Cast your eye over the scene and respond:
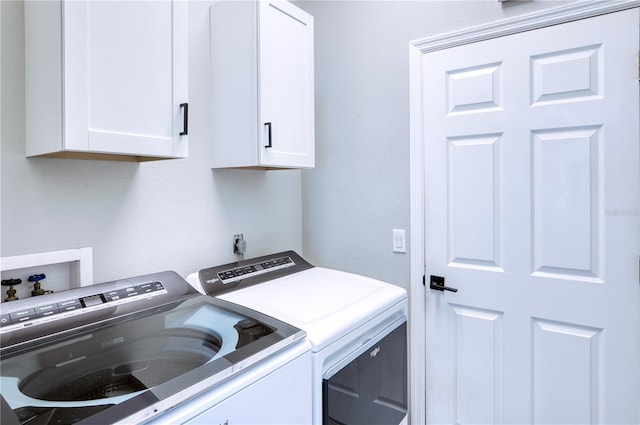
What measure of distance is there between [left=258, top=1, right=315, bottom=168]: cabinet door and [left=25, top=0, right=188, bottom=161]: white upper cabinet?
15.3 inches

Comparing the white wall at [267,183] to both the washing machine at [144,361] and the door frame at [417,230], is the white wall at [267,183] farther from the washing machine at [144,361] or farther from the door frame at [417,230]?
the washing machine at [144,361]

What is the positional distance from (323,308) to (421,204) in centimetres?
85

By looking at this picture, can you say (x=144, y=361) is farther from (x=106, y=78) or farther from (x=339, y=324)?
(x=106, y=78)

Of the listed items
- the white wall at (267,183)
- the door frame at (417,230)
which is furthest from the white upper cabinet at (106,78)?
the door frame at (417,230)

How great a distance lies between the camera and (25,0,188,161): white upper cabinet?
3.22 feet

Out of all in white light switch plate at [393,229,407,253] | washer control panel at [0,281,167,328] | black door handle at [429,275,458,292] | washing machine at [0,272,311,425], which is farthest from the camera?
white light switch plate at [393,229,407,253]

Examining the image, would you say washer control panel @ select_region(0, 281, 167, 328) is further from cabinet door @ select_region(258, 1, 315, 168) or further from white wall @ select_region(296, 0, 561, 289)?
white wall @ select_region(296, 0, 561, 289)


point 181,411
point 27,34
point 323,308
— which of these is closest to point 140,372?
point 181,411

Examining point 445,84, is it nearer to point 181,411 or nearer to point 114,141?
point 114,141

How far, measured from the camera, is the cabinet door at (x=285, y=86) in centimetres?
155

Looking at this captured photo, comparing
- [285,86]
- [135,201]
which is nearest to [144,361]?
[135,201]

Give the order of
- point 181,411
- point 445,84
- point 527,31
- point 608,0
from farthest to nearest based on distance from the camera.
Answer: point 445,84 → point 527,31 → point 608,0 → point 181,411

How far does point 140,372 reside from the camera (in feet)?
2.86

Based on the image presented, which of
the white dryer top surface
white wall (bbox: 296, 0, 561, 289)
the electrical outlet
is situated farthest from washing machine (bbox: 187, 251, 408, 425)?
white wall (bbox: 296, 0, 561, 289)
